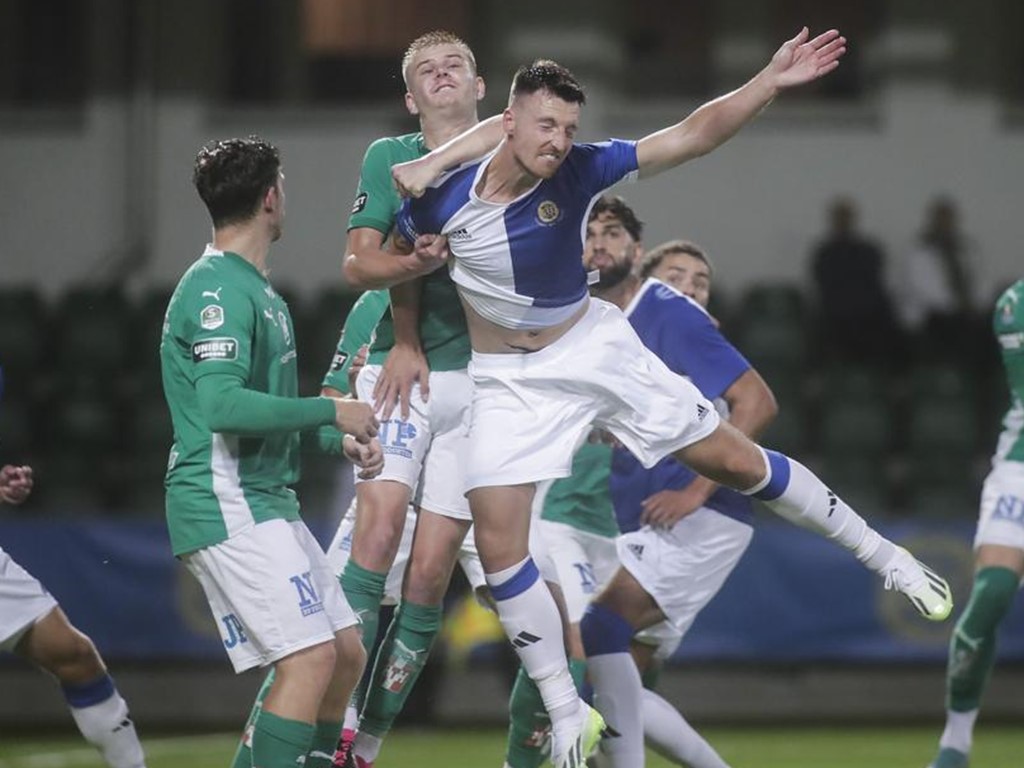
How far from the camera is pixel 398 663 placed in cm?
664

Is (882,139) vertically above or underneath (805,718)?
above

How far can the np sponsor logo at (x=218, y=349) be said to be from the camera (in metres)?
5.55

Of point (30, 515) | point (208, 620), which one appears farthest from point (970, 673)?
point (30, 515)

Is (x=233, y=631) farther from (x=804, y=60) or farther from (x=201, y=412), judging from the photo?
(x=804, y=60)

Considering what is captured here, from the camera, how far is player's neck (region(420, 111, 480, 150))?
6723mm

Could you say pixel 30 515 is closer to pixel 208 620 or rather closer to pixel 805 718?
pixel 208 620

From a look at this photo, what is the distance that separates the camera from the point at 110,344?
14.3 metres

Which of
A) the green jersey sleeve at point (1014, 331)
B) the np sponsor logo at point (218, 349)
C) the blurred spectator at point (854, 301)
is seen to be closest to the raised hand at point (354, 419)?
the np sponsor logo at point (218, 349)

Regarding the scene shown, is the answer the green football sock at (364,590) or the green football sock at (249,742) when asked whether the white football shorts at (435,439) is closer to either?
the green football sock at (364,590)

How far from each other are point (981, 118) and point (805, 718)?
563 cm

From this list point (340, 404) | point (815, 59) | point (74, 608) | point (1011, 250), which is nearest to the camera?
point (340, 404)

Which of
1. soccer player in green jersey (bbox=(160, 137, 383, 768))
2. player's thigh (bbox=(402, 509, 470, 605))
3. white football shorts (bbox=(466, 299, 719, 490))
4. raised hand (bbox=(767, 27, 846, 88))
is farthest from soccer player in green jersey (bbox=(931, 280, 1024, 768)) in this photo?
soccer player in green jersey (bbox=(160, 137, 383, 768))

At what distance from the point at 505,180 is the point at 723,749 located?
5426mm

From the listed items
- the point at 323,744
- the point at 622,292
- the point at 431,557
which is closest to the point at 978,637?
the point at 622,292
